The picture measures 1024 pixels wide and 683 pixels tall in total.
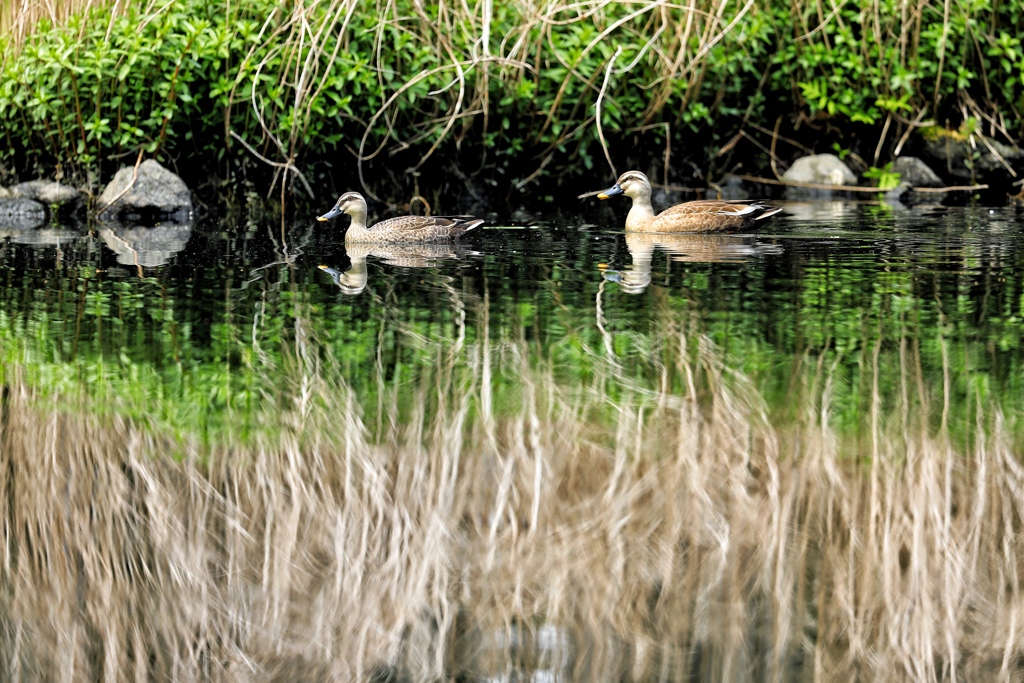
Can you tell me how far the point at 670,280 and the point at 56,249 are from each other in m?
4.58

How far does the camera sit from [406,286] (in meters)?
7.65

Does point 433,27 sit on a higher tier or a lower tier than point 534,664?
higher

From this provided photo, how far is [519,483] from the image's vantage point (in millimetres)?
4090

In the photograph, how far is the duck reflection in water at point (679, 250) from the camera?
7.75m

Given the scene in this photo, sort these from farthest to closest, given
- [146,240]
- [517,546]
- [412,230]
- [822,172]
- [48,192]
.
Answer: [822,172], [48,192], [146,240], [412,230], [517,546]

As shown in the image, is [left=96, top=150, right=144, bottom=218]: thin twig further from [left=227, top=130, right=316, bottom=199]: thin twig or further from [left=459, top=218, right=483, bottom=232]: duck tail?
[left=459, top=218, right=483, bottom=232]: duck tail

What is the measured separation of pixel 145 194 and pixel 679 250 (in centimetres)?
538

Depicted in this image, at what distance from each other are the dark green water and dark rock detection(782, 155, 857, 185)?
317 centimetres

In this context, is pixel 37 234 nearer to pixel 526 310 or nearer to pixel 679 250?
pixel 679 250

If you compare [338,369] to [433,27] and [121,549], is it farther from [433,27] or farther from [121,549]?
[433,27]

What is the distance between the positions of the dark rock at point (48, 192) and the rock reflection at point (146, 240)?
2.37 feet

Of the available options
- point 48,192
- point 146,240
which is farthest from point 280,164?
point 48,192

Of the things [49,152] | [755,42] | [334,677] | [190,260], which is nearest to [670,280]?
[190,260]

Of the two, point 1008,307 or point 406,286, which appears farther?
point 406,286
